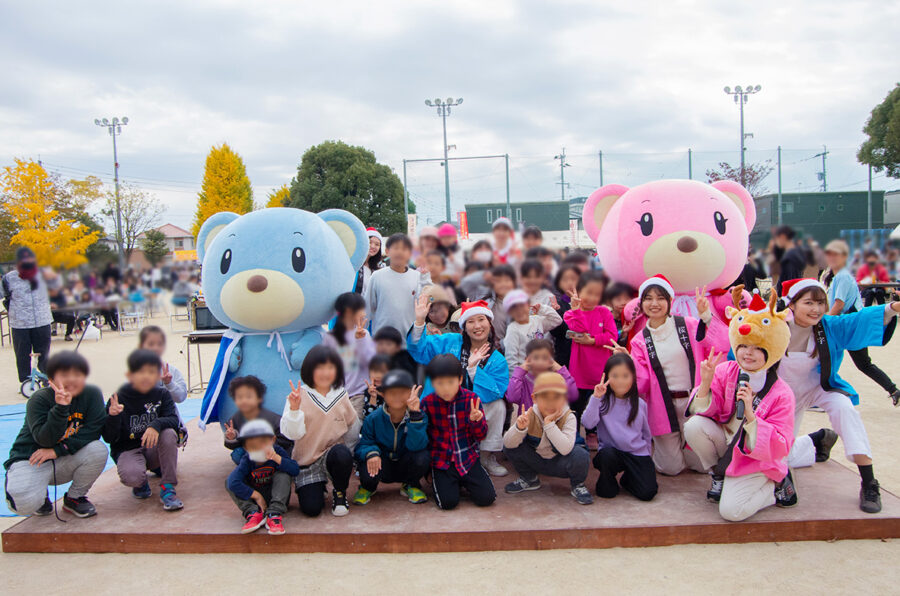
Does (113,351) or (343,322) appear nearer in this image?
(113,351)

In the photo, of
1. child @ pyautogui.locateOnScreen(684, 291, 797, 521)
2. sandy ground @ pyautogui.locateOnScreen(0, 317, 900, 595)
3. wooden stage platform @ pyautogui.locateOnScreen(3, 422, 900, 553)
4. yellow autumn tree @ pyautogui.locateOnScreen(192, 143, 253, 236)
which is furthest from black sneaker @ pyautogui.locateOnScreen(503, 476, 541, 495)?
yellow autumn tree @ pyautogui.locateOnScreen(192, 143, 253, 236)

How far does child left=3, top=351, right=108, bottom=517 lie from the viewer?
3508 millimetres

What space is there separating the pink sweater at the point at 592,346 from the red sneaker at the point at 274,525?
2112 millimetres

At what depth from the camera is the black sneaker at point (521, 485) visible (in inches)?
161

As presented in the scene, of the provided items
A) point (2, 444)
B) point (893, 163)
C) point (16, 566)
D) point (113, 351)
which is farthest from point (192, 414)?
point (893, 163)

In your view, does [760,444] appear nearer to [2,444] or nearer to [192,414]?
[192,414]

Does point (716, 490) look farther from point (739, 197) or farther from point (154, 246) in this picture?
point (154, 246)

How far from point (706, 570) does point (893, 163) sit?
2.22 meters

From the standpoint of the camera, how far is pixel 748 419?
11.5 feet

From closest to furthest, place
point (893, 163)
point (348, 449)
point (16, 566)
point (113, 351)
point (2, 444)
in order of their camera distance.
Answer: point (113, 351) → point (893, 163) → point (16, 566) → point (348, 449) → point (2, 444)

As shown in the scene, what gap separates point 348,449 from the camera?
3846mm

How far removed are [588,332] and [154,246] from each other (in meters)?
2.52

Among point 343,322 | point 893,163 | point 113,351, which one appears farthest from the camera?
point 343,322

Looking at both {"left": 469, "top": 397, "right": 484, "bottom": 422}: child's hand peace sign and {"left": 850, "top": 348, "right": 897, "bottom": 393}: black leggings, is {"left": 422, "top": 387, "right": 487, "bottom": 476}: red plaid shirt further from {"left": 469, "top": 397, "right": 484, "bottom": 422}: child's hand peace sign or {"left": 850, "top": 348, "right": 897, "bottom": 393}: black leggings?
{"left": 850, "top": 348, "right": 897, "bottom": 393}: black leggings
